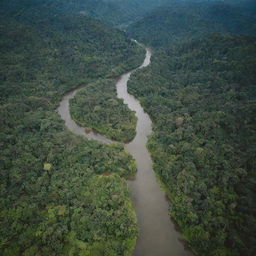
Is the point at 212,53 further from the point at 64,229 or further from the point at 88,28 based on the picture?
the point at 64,229

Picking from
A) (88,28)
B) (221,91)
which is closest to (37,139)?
(221,91)

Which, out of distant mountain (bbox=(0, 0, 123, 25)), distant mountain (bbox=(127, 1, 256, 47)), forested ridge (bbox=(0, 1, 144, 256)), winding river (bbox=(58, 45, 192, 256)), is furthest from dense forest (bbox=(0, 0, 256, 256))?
distant mountain (bbox=(127, 1, 256, 47))

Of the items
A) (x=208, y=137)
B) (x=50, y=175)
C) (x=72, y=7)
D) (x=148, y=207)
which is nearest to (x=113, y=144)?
(x=50, y=175)

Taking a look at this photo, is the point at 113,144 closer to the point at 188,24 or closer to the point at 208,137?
the point at 208,137

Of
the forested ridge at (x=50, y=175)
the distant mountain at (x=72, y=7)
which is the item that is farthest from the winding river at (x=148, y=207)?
the distant mountain at (x=72, y=7)

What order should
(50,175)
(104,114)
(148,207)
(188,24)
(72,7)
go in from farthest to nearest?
(72,7) → (188,24) → (104,114) → (50,175) → (148,207)

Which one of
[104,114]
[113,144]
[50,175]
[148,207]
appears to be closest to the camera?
[148,207]
